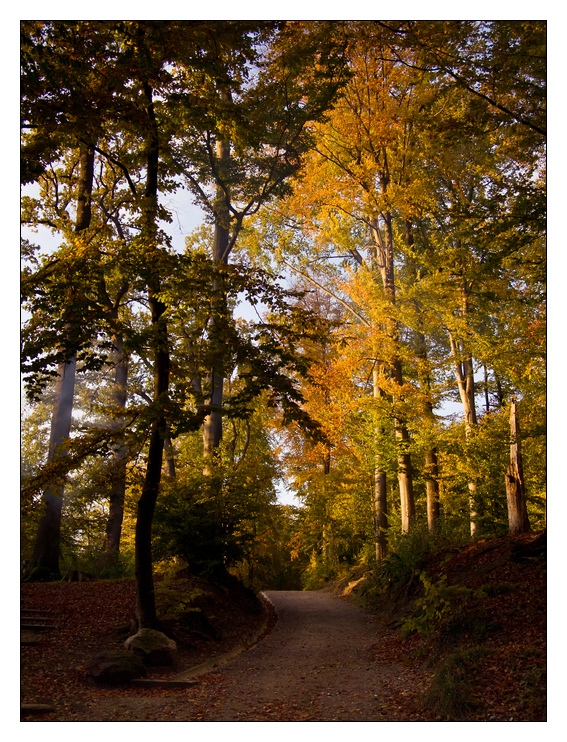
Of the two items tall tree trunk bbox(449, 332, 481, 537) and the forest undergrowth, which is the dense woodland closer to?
tall tree trunk bbox(449, 332, 481, 537)

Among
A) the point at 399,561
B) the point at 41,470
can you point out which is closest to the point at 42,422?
the point at 41,470

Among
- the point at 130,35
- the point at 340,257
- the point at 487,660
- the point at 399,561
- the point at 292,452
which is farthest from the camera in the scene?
the point at 292,452

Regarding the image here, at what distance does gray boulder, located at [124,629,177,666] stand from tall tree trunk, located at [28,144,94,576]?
10.0ft

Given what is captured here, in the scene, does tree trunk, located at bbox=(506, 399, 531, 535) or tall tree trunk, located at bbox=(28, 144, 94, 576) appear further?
tall tree trunk, located at bbox=(28, 144, 94, 576)

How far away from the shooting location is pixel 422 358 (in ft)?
39.1

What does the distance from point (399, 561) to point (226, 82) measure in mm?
8962

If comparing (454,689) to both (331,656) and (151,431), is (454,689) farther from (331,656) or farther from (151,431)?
(151,431)

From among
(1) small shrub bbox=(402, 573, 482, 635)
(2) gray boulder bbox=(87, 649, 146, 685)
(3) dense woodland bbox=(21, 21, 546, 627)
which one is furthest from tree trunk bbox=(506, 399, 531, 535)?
(2) gray boulder bbox=(87, 649, 146, 685)

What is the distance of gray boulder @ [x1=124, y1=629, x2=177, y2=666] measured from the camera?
5.88 m

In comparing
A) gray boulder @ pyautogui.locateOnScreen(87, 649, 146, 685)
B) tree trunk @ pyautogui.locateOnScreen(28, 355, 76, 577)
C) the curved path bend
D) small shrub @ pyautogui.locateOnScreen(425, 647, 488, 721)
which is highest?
tree trunk @ pyautogui.locateOnScreen(28, 355, 76, 577)

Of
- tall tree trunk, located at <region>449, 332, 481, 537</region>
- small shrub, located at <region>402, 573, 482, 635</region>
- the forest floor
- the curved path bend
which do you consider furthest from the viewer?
tall tree trunk, located at <region>449, 332, 481, 537</region>

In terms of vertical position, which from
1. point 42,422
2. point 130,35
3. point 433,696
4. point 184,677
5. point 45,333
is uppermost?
point 130,35

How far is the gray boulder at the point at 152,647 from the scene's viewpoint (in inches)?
232

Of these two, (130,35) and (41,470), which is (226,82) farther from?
(41,470)
